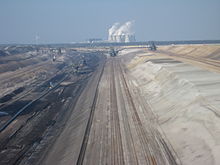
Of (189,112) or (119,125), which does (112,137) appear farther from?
(189,112)

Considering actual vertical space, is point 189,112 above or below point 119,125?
above

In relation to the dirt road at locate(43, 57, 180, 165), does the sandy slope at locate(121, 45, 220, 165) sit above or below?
above

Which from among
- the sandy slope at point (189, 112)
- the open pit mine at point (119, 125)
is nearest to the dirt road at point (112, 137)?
the open pit mine at point (119, 125)

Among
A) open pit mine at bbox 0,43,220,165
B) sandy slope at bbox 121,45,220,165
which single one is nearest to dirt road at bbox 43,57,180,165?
open pit mine at bbox 0,43,220,165

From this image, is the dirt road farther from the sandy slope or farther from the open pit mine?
the sandy slope

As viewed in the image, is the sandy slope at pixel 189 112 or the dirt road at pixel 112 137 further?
the dirt road at pixel 112 137

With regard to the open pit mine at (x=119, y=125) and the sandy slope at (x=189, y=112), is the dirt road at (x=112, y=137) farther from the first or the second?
the sandy slope at (x=189, y=112)

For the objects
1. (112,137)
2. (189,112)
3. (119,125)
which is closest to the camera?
(112,137)

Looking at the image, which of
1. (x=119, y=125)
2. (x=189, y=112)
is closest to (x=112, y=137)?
(x=119, y=125)

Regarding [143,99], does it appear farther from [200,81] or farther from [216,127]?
[216,127]

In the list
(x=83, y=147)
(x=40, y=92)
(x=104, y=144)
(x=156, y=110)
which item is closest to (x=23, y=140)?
(x=83, y=147)

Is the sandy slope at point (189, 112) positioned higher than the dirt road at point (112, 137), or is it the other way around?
the sandy slope at point (189, 112)

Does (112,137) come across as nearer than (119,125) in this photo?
Yes
